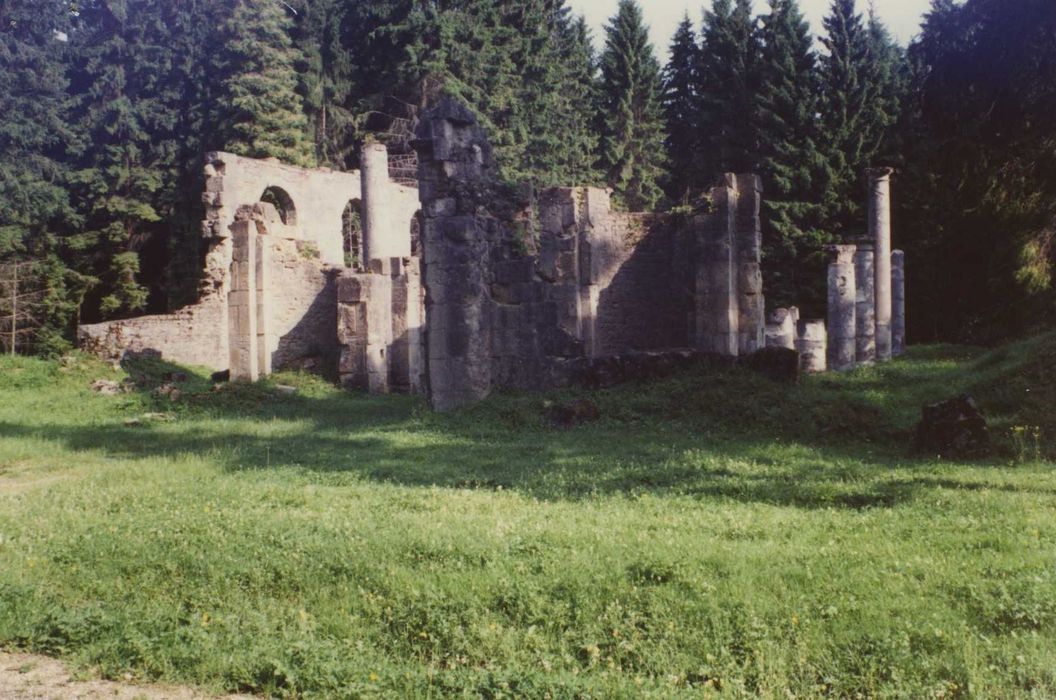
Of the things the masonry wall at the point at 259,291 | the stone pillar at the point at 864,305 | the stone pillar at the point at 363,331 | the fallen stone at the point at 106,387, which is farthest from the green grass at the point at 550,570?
the stone pillar at the point at 864,305

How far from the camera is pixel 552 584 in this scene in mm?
5832

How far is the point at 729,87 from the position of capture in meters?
44.3

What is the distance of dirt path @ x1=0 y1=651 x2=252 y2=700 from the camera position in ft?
15.8

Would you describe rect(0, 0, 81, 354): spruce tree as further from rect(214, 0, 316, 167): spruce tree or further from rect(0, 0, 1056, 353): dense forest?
rect(214, 0, 316, 167): spruce tree

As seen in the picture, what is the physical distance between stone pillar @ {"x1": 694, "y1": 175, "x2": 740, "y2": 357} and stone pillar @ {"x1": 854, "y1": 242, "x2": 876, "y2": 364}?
4898 mm

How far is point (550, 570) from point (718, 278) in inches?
652

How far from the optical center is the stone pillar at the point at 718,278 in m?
21.5

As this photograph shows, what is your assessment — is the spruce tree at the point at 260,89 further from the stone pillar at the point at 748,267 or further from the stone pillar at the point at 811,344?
the stone pillar at the point at 811,344

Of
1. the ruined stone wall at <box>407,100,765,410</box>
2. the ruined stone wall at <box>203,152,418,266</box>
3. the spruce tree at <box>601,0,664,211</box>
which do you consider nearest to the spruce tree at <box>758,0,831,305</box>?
the spruce tree at <box>601,0,664,211</box>

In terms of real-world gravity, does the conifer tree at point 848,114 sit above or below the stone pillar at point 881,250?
above

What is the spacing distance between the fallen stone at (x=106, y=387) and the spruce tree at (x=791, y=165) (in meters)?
24.1

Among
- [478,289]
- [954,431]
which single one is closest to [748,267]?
[478,289]

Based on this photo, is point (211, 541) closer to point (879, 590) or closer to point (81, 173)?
point (879, 590)

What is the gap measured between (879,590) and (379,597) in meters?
3.19
